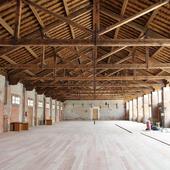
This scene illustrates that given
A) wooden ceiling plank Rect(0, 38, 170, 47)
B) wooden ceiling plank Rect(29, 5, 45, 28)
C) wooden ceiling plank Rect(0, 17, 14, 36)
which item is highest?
wooden ceiling plank Rect(29, 5, 45, 28)

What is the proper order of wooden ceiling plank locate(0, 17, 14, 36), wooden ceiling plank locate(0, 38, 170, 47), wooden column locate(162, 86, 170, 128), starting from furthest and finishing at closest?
wooden column locate(162, 86, 170, 128) < wooden ceiling plank locate(0, 17, 14, 36) < wooden ceiling plank locate(0, 38, 170, 47)

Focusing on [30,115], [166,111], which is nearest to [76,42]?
[166,111]

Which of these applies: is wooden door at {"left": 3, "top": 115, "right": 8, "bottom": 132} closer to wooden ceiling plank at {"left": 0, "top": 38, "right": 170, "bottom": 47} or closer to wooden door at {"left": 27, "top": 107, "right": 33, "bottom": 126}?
wooden door at {"left": 27, "top": 107, "right": 33, "bottom": 126}

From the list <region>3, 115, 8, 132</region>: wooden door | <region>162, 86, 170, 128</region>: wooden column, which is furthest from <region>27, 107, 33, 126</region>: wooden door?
<region>162, 86, 170, 128</region>: wooden column

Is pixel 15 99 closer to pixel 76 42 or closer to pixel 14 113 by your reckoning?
pixel 14 113

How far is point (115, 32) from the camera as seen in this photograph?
1402cm

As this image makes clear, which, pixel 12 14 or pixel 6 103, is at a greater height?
pixel 12 14

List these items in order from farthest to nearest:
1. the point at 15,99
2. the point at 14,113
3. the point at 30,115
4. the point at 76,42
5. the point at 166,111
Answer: the point at 30,115 < the point at 166,111 < the point at 15,99 < the point at 14,113 < the point at 76,42

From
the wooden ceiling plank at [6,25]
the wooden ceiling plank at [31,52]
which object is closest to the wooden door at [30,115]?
the wooden ceiling plank at [31,52]

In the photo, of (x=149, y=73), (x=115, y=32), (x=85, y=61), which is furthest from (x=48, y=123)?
(x=115, y=32)

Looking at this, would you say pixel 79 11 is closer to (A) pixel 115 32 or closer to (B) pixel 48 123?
(A) pixel 115 32

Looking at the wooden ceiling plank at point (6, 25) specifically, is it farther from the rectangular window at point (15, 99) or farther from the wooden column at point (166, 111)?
the wooden column at point (166, 111)

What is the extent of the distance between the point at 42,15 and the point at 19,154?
5.61m

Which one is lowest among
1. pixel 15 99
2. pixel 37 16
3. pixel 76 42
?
pixel 15 99
